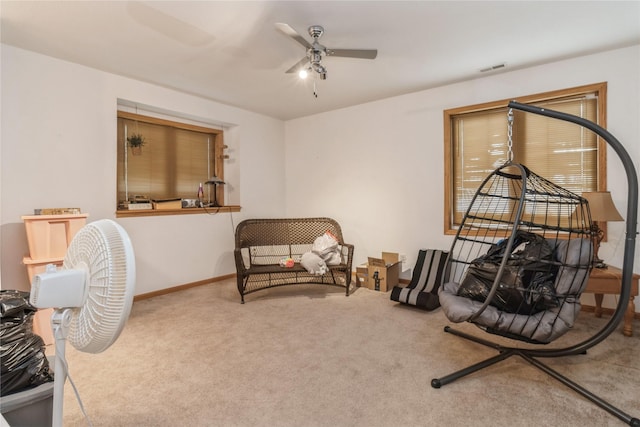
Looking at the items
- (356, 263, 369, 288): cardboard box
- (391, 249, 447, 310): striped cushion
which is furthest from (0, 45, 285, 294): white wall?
(391, 249, 447, 310): striped cushion

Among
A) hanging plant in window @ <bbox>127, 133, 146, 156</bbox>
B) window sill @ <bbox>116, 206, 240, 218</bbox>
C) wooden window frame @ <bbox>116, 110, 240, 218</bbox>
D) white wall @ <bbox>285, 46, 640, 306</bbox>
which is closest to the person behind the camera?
white wall @ <bbox>285, 46, 640, 306</bbox>

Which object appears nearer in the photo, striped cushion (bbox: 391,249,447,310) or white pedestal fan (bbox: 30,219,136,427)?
white pedestal fan (bbox: 30,219,136,427)

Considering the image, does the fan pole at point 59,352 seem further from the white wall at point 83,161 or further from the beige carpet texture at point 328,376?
the white wall at point 83,161

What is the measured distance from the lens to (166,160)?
13.4 feet

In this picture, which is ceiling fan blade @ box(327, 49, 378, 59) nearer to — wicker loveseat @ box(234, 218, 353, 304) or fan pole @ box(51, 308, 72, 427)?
wicker loveseat @ box(234, 218, 353, 304)

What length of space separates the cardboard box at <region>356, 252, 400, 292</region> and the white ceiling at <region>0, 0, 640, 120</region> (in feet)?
6.87

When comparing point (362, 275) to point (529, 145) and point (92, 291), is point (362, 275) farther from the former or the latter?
point (92, 291)

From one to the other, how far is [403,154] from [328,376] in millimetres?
2914

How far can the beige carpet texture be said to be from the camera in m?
1.63

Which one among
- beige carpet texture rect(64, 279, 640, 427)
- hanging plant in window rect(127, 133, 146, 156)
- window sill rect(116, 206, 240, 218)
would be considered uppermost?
hanging plant in window rect(127, 133, 146, 156)

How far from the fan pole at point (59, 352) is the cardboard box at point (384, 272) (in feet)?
10.6

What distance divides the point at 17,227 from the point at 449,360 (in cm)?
362

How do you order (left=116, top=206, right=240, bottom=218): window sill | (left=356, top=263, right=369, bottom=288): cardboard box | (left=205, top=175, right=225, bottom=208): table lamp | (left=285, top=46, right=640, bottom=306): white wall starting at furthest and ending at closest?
(left=205, top=175, right=225, bottom=208): table lamp
(left=356, top=263, right=369, bottom=288): cardboard box
(left=116, top=206, right=240, bottom=218): window sill
(left=285, top=46, right=640, bottom=306): white wall

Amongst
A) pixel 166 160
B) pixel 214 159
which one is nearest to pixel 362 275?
pixel 214 159
